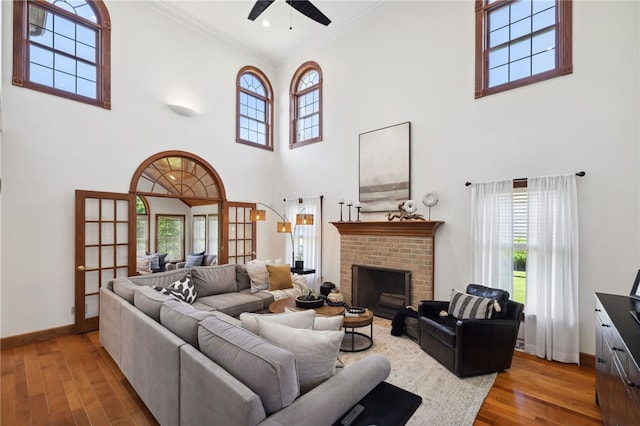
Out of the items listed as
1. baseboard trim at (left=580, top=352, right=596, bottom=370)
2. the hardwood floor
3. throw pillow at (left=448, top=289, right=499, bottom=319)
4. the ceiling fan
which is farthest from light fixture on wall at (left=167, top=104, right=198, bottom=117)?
baseboard trim at (left=580, top=352, right=596, bottom=370)

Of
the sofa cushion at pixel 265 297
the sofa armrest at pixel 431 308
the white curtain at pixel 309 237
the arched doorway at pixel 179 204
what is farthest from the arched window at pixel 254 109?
the sofa armrest at pixel 431 308

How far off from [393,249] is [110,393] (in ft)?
12.7

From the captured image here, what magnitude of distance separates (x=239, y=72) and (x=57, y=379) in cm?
581

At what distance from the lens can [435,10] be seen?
4543mm

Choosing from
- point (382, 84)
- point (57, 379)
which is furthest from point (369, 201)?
point (57, 379)

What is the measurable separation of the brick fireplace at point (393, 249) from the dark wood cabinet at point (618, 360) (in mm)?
2091

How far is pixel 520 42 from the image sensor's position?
3881mm

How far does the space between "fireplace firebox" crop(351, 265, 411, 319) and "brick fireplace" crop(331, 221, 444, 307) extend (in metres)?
0.11

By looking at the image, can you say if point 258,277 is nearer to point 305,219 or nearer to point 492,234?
point 305,219

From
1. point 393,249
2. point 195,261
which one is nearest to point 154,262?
point 195,261

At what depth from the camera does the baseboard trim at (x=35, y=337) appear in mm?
3730

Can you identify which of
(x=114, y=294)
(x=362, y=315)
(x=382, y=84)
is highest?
(x=382, y=84)

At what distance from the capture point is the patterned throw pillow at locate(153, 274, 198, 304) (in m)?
3.80

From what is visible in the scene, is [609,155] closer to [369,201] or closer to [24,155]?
[369,201]
